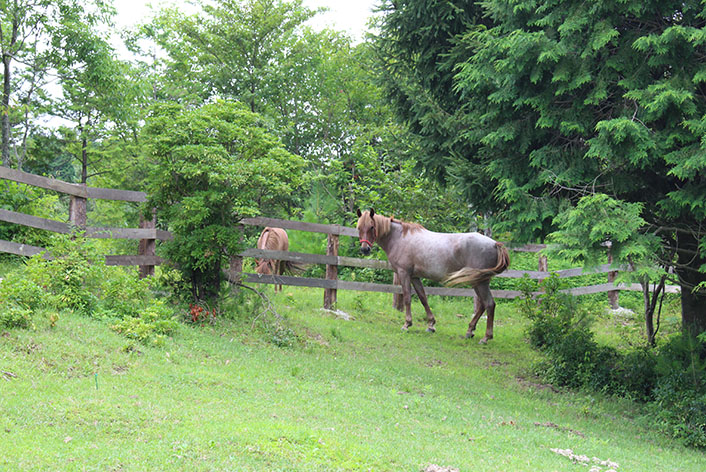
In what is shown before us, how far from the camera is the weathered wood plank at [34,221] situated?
7.36 m

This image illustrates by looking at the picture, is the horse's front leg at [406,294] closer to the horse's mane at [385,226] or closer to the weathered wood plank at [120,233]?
the horse's mane at [385,226]

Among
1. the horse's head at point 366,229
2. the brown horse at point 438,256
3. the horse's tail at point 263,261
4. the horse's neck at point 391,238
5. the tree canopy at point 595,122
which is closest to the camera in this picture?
the tree canopy at point 595,122

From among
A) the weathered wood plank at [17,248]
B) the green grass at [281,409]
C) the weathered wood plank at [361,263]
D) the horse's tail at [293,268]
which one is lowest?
the green grass at [281,409]

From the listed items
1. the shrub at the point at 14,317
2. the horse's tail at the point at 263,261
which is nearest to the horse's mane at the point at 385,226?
the horse's tail at the point at 263,261

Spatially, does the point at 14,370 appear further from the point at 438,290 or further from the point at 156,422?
the point at 438,290

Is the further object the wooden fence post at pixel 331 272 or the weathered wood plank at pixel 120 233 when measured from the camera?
the wooden fence post at pixel 331 272

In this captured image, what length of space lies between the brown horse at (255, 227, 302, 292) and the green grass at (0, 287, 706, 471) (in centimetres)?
412

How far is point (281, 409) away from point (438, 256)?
230 inches

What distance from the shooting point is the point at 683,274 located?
7.72m

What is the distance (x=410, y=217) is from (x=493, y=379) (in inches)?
245

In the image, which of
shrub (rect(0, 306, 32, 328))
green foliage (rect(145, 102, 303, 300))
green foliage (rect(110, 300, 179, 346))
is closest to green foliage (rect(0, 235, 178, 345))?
green foliage (rect(110, 300, 179, 346))

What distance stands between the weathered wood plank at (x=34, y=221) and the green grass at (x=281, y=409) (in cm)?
179

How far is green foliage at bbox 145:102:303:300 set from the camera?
7.75m

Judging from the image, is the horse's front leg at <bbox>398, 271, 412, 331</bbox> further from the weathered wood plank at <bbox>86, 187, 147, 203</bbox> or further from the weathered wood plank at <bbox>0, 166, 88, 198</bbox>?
the weathered wood plank at <bbox>0, 166, 88, 198</bbox>
